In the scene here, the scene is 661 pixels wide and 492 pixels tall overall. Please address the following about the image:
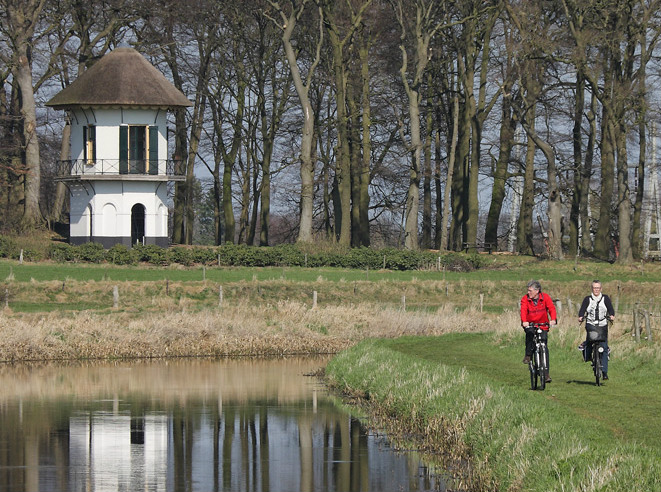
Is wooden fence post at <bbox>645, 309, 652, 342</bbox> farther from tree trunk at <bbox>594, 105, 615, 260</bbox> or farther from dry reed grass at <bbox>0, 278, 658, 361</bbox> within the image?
tree trunk at <bbox>594, 105, 615, 260</bbox>

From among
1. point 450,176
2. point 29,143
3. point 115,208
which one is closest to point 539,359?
point 450,176

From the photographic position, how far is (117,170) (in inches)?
2432

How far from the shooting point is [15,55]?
59.0 metres

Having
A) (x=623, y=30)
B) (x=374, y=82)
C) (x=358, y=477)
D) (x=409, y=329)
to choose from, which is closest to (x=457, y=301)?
Result: (x=409, y=329)

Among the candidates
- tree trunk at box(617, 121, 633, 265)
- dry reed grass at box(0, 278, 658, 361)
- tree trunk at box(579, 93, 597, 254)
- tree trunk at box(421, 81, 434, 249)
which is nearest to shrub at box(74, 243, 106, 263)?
dry reed grass at box(0, 278, 658, 361)

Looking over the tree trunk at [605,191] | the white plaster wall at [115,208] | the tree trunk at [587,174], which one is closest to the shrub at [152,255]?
the white plaster wall at [115,208]

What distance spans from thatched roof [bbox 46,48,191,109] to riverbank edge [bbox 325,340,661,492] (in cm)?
3810

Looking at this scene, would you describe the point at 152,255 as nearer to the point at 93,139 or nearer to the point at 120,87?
the point at 93,139

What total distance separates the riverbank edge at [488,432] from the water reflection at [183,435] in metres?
0.68

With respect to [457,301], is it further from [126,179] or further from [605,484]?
[605,484]

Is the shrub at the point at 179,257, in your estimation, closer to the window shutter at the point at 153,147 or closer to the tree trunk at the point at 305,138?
the tree trunk at the point at 305,138

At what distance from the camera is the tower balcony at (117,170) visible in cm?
6125

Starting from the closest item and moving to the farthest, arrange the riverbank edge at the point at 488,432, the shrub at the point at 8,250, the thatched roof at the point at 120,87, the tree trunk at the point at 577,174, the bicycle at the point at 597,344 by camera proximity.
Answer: the riverbank edge at the point at 488,432 → the bicycle at the point at 597,344 → the shrub at the point at 8,250 → the tree trunk at the point at 577,174 → the thatched roof at the point at 120,87

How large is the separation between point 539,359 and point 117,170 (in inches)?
1731
